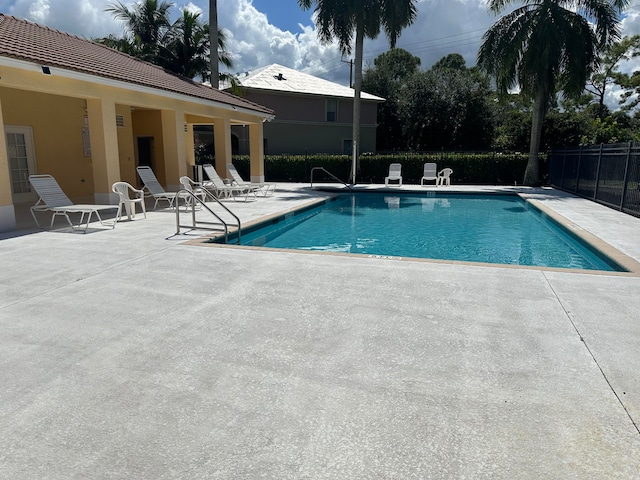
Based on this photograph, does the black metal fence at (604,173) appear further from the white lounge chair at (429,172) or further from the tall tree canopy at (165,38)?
the tall tree canopy at (165,38)

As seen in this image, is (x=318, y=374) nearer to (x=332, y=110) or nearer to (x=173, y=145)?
(x=173, y=145)

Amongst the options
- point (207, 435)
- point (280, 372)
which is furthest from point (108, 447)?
point (280, 372)

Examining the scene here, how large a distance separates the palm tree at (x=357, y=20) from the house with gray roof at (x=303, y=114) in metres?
7.66

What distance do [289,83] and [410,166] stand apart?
41.8 feet

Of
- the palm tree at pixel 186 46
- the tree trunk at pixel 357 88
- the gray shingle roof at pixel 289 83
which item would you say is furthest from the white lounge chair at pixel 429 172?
the palm tree at pixel 186 46

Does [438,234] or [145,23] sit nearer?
[438,234]

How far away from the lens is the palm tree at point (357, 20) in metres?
20.0

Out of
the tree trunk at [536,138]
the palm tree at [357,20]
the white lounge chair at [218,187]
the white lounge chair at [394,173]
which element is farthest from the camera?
the white lounge chair at [394,173]

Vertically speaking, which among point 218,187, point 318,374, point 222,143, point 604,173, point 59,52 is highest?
point 59,52

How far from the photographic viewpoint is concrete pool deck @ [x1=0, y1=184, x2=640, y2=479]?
218 centimetres

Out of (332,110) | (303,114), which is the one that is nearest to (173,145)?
(303,114)

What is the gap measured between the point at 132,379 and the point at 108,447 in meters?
0.70

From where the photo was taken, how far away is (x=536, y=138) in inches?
792

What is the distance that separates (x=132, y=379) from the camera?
2.91 metres
